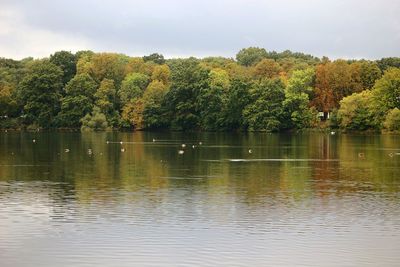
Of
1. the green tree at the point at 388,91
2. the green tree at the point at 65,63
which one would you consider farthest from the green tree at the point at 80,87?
the green tree at the point at 388,91

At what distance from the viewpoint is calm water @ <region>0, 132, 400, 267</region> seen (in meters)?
22.4

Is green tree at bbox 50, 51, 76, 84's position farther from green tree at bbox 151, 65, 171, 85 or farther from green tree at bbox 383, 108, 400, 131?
green tree at bbox 383, 108, 400, 131

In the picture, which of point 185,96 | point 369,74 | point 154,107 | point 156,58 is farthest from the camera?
point 156,58

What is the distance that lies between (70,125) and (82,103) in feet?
17.3

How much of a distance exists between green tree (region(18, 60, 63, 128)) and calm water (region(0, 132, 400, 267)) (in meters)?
90.0

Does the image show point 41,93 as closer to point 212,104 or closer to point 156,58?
point 212,104

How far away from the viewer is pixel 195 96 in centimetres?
14000

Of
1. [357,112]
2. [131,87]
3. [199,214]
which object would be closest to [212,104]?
[131,87]

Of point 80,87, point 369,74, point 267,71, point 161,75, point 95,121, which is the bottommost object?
point 95,121

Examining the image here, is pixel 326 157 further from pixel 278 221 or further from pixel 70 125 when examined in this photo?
pixel 70 125

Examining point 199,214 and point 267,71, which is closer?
point 199,214

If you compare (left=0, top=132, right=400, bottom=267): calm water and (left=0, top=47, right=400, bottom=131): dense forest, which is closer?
(left=0, top=132, right=400, bottom=267): calm water

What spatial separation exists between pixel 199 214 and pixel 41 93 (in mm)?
117708

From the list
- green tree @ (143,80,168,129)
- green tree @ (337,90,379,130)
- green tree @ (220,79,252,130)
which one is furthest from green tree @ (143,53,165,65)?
green tree @ (337,90,379,130)
